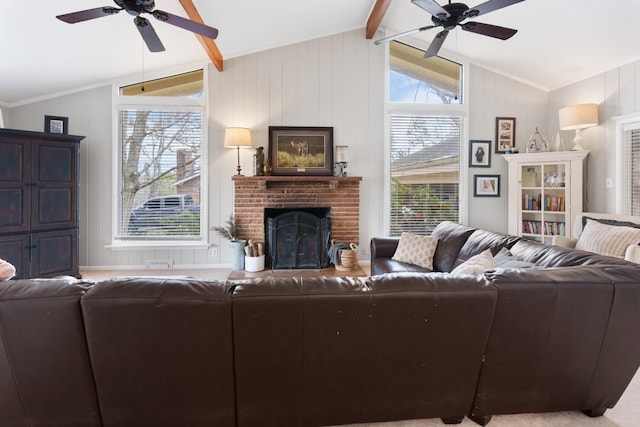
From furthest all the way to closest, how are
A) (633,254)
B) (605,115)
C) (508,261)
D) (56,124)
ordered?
1. (56,124)
2. (605,115)
3. (633,254)
4. (508,261)

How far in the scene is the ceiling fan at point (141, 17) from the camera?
2.44 metres

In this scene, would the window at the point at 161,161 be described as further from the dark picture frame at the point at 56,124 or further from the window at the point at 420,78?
the window at the point at 420,78

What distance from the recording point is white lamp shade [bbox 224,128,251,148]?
15.4ft

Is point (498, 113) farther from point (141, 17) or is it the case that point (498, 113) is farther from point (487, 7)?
point (141, 17)

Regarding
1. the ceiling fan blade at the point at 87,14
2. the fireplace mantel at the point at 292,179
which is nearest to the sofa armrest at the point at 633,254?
the fireplace mantel at the point at 292,179

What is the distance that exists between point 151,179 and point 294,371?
174 inches

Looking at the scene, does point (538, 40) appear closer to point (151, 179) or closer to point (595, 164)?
point (595, 164)

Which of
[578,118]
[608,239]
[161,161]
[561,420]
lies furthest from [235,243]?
[578,118]

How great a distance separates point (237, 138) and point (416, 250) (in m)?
2.77

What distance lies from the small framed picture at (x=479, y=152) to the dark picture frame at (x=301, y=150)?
213 cm

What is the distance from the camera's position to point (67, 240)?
4.34 meters

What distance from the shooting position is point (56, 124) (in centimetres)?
450

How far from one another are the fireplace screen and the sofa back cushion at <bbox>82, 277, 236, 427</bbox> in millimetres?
3422

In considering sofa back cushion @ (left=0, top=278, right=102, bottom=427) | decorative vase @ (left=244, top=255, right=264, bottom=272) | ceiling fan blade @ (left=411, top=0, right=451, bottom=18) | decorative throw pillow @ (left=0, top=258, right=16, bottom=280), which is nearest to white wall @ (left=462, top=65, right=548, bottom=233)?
ceiling fan blade @ (left=411, top=0, right=451, bottom=18)
